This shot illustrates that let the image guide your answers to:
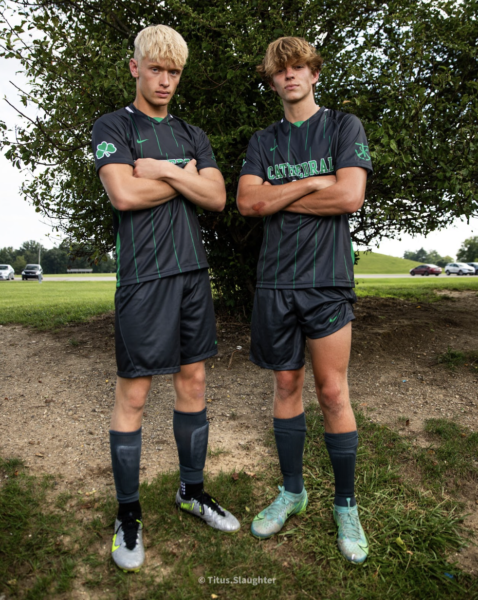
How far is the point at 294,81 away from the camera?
2555 mm

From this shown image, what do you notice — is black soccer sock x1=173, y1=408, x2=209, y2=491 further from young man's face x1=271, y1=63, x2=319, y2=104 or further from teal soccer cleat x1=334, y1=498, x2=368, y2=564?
young man's face x1=271, y1=63, x2=319, y2=104

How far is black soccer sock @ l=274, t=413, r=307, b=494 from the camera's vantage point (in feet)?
8.93

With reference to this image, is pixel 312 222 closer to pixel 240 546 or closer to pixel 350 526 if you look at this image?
pixel 350 526

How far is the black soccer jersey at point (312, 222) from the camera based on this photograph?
8.24 ft

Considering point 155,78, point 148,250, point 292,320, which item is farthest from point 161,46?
point 292,320

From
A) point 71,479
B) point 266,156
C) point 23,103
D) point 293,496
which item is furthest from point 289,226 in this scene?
point 23,103

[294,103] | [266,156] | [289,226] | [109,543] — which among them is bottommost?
[109,543]

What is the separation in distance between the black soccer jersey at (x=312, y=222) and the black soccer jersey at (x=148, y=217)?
0.45m

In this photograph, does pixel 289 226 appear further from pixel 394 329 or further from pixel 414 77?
pixel 394 329

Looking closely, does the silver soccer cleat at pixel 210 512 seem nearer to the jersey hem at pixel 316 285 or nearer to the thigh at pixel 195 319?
the thigh at pixel 195 319

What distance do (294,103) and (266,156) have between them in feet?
1.07

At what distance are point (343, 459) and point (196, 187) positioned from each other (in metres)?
1.69

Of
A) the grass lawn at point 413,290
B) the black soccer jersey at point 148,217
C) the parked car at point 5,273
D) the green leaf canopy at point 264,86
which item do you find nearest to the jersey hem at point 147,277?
the black soccer jersey at point 148,217

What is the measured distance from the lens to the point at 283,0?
16.9ft
